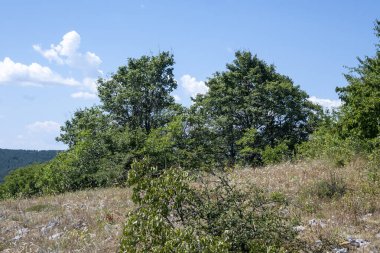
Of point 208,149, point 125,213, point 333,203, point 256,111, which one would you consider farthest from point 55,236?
point 256,111

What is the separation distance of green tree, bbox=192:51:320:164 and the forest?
0.32ft

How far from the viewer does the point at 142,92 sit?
121ft

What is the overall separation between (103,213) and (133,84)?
25.4 metres

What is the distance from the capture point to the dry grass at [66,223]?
9719 millimetres

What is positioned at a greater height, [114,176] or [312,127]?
[312,127]

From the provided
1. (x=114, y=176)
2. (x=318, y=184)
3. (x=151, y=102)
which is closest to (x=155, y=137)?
(x=114, y=176)

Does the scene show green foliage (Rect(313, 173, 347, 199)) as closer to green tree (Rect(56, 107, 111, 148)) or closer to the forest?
Result: the forest

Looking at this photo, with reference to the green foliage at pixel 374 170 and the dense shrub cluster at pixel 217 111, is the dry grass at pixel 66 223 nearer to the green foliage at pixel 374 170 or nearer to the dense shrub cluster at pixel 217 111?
the green foliage at pixel 374 170

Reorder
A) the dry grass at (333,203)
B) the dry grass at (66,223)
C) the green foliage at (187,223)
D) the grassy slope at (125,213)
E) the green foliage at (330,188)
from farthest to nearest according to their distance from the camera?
the green foliage at (330,188), the dry grass at (66,223), the grassy slope at (125,213), the dry grass at (333,203), the green foliage at (187,223)

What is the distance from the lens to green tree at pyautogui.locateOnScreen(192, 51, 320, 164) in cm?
3775

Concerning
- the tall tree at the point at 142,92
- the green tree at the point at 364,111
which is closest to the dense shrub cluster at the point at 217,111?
the tall tree at the point at 142,92

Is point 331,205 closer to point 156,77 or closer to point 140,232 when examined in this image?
point 140,232

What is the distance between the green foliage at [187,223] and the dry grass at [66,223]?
297 cm

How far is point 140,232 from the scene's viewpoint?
5770mm
